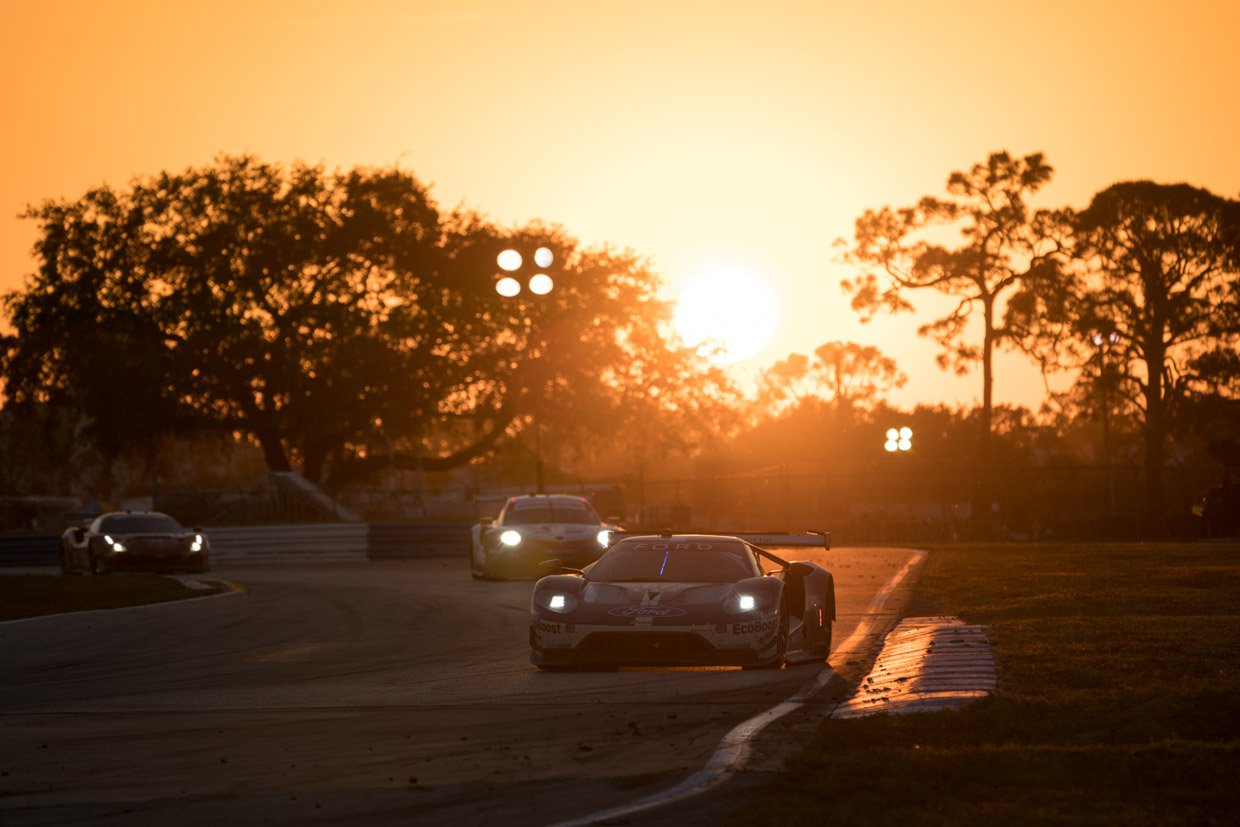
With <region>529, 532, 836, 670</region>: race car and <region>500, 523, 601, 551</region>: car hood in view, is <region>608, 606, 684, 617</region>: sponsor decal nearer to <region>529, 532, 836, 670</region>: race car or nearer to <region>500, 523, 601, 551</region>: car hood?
<region>529, 532, 836, 670</region>: race car

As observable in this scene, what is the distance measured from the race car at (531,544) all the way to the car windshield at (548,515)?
0.06 ft

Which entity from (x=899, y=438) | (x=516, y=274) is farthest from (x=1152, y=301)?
(x=516, y=274)

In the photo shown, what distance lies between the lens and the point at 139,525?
34594 millimetres

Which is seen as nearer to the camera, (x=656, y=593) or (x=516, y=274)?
(x=656, y=593)

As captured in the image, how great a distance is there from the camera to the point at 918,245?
2340 inches

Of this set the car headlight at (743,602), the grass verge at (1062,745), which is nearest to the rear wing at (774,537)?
the car headlight at (743,602)

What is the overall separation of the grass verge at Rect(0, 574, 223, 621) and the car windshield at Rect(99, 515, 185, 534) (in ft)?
11.5

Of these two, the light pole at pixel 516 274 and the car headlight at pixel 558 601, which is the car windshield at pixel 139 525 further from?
the car headlight at pixel 558 601

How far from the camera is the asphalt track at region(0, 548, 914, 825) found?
7.66 m

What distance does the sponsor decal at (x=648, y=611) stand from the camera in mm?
13664

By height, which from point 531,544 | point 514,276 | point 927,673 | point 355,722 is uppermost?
point 514,276

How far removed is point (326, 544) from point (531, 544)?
13666 millimetres

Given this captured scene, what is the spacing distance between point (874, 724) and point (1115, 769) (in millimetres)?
1782

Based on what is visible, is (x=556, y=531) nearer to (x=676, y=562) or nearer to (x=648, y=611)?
(x=676, y=562)
